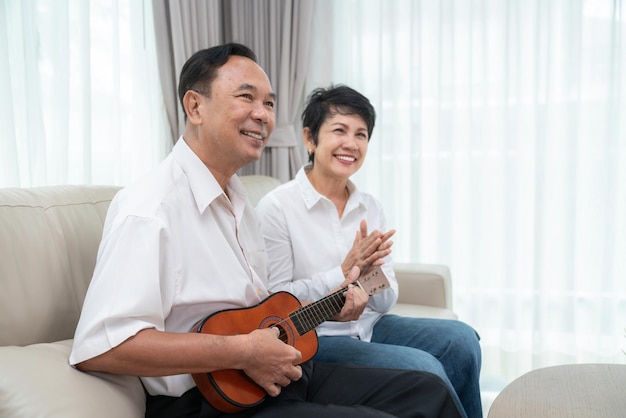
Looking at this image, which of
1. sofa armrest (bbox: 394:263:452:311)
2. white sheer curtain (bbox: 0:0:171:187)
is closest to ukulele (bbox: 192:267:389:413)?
sofa armrest (bbox: 394:263:452:311)

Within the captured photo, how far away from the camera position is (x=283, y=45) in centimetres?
319

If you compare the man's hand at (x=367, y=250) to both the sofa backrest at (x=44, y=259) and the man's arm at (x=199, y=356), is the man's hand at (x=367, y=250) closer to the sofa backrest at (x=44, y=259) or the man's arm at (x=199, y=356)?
the man's arm at (x=199, y=356)

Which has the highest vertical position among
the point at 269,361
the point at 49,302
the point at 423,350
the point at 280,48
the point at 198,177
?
the point at 280,48

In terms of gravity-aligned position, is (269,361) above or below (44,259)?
below

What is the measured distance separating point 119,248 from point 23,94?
107 cm

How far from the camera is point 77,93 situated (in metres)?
2.12

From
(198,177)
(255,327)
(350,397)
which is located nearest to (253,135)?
(198,177)

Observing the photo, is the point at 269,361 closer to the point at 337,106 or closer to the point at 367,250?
the point at 367,250

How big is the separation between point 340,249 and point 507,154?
4.96ft

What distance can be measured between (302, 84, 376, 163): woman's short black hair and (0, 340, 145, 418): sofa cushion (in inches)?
47.0

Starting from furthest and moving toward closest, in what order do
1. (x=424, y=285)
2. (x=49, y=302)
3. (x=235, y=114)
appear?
(x=424, y=285)
(x=235, y=114)
(x=49, y=302)

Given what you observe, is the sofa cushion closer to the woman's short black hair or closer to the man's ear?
the man's ear

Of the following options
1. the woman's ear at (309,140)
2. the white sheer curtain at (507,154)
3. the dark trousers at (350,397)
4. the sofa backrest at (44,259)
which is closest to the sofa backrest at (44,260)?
the sofa backrest at (44,259)

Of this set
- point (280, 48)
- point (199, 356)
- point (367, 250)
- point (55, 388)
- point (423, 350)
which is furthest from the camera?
point (280, 48)
